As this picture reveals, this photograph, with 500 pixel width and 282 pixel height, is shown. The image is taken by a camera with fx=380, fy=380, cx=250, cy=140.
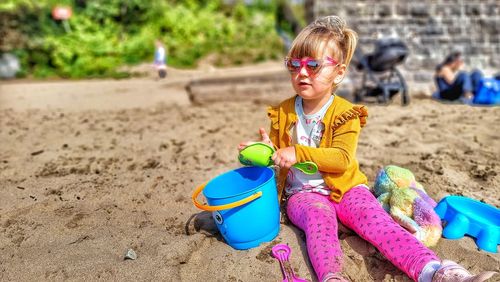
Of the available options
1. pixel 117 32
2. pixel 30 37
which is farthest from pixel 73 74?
pixel 117 32

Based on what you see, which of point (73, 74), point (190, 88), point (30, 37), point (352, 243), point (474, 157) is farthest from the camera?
point (30, 37)

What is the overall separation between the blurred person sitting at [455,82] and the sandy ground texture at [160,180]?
2.44 ft

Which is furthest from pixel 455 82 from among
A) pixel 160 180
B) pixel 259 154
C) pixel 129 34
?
pixel 129 34

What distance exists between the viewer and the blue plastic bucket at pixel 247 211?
169 cm

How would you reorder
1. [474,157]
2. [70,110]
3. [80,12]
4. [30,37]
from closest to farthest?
[474,157] < [70,110] < [30,37] < [80,12]

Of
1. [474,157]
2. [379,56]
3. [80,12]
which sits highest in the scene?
[80,12]

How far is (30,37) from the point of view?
10266mm

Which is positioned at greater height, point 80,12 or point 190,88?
point 80,12

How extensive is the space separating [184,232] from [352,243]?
2.87 feet

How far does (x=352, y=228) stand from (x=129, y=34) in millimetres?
11722

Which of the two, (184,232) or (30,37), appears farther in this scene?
(30,37)

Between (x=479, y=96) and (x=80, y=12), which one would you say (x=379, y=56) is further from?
(x=80, y=12)

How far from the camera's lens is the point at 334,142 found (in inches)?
72.6

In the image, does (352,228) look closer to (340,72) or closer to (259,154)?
(259,154)
